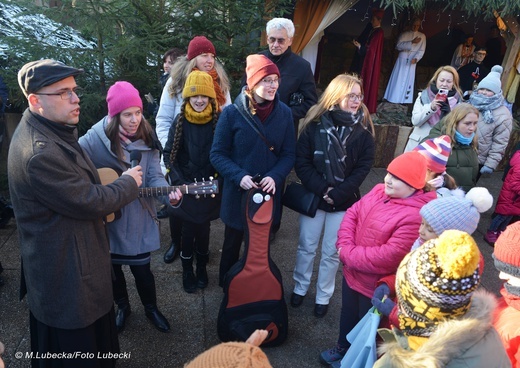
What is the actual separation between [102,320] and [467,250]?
2.05 m

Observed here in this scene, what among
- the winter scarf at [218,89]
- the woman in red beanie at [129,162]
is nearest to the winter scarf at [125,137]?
the woman in red beanie at [129,162]

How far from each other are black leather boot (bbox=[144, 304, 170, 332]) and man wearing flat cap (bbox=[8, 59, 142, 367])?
855 mm

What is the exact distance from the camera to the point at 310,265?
11.5 ft

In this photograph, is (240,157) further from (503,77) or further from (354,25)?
(354,25)

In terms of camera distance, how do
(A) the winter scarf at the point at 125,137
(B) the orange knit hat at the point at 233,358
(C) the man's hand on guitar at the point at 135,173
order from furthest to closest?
(A) the winter scarf at the point at 125,137
(C) the man's hand on guitar at the point at 135,173
(B) the orange knit hat at the point at 233,358

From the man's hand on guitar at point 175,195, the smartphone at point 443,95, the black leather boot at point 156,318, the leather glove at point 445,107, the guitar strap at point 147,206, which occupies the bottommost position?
the black leather boot at point 156,318

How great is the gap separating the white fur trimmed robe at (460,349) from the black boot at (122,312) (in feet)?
7.66

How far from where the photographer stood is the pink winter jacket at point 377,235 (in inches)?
95.2

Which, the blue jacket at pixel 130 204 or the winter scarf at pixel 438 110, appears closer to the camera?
the blue jacket at pixel 130 204

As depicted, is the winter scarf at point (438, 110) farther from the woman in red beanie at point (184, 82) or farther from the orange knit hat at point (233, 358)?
the orange knit hat at point (233, 358)

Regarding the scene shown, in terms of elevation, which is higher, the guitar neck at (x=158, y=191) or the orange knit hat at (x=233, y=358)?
the orange knit hat at (x=233, y=358)

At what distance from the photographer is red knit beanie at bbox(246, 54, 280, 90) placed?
297 centimetres

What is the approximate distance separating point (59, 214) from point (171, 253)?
2.18m

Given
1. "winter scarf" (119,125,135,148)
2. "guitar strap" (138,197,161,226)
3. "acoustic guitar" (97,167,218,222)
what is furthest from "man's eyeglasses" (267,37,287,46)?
"guitar strap" (138,197,161,226)
